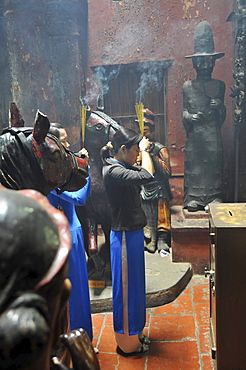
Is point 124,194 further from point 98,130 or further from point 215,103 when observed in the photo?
point 215,103

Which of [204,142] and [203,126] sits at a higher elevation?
[203,126]

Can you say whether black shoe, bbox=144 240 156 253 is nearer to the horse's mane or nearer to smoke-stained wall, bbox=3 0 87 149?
smoke-stained wall, bbox=3 0 87 149

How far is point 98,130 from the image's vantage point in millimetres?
4590

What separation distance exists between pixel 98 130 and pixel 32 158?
2.81m

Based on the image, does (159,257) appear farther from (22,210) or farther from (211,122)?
(22,210)

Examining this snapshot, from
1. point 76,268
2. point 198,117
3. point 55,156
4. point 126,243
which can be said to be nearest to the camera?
point 55,156

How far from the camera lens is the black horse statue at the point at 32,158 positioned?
1.79 metres

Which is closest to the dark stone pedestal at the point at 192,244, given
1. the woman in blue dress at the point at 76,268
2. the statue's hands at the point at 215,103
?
the statue's hands at the point at 215,103

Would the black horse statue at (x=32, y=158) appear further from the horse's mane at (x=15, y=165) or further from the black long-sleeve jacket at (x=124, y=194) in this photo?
the black long-sleeve jacket at (x=124, y=194)

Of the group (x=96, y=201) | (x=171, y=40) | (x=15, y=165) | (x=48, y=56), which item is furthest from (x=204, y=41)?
(x=15, y=165)

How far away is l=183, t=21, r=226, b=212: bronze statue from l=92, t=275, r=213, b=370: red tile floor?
1622mm

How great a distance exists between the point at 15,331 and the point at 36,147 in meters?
1.25

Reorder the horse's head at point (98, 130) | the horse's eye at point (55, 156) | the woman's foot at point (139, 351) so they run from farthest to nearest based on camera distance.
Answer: the horse's head at point (98, 130) < the woman's foot at point (139, 351) < the horse's eye at point (55, 156)

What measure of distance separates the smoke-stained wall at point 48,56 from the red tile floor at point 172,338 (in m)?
3.41
